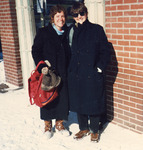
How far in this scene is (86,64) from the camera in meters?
3.18

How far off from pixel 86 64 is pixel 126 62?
0.73 meters

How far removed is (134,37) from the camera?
3354mm

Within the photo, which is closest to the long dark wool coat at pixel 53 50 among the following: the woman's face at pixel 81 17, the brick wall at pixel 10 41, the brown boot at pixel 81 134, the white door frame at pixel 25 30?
the woman's face at pixel 81 17

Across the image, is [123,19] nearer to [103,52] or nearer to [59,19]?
[103,52]

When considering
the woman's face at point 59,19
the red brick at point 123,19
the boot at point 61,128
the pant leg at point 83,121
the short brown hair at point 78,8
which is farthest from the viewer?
the boot at point 61,128

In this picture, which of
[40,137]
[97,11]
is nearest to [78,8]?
[97,11]

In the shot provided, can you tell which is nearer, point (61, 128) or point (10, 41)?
point (61, 128)

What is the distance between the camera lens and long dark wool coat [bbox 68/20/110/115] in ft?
10.3

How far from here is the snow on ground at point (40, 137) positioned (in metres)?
3.42

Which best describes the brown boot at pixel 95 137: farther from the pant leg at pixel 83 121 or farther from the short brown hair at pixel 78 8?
the short brown hair at pixel 78 8

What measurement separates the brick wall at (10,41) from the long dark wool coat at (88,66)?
9.88 ft

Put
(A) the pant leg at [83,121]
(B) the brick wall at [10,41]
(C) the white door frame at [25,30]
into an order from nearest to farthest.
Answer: (A) the pant leg at [83,121] → (C) the white door frame at [25,30] → (B) the brick wall at [10,41]

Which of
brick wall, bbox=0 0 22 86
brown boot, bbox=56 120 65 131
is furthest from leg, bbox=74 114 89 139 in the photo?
brick wall, bbox=0 0 22 86

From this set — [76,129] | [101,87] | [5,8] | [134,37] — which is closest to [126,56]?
[134,37]
